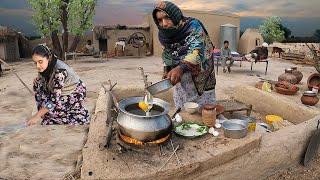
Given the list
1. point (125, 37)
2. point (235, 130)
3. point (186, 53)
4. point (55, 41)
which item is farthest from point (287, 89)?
point (125, 37)

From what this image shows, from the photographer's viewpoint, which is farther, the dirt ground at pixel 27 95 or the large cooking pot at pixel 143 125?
the dirt ground at pixel 27 95

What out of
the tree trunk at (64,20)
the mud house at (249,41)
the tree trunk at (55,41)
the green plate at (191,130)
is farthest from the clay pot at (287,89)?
the mud house at (249,41)

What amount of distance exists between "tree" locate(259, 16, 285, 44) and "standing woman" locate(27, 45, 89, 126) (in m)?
30.4

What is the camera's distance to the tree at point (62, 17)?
1622 cm

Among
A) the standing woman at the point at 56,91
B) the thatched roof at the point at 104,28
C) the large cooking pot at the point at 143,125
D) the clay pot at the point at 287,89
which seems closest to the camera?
the large cooking pot at the point at 143,125

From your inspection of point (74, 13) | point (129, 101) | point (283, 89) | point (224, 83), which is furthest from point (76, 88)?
point (74, 13)

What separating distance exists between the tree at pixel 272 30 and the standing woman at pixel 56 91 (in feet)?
99.9

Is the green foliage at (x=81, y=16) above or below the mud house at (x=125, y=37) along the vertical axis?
above

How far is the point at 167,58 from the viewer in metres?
3.82

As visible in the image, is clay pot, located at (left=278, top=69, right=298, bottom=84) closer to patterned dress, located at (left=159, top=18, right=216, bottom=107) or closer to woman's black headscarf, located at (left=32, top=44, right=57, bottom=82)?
patterned dress, located at (left=159, top=18, right=216, bottom=107)

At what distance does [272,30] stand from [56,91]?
3171cm

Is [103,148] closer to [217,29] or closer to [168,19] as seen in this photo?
[168,19]

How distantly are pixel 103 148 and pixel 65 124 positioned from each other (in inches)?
48.5

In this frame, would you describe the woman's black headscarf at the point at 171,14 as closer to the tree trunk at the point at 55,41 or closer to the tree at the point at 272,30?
the tree trunk at the point at 55,41
